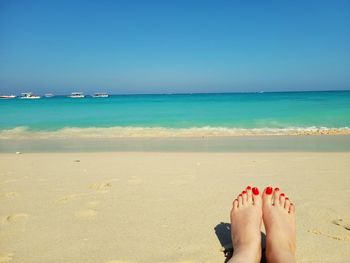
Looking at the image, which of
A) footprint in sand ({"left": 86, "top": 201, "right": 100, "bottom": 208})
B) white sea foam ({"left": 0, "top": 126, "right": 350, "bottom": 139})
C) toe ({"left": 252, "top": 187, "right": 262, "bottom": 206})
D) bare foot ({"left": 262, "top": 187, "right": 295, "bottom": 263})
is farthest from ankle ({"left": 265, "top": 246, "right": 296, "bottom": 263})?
white sea foam ({"left": 0, "top": 126, "right": 350, "bottom": 139})

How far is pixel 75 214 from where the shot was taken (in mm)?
2473

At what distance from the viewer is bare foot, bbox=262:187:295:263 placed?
1.80 m

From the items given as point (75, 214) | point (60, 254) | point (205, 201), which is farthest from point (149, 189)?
point (60, 254)

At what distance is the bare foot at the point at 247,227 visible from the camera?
1.82m

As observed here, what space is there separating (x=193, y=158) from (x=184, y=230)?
8.61 ft

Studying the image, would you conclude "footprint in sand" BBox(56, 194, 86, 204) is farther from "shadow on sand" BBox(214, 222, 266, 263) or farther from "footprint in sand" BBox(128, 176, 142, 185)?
"shadow on sand" BBox(214, 222, 266, 263)

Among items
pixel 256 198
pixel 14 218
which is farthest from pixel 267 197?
pixel 14 218

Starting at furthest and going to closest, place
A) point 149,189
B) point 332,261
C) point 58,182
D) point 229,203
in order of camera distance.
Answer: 1. point 58,182
2. point 149,189
3. point 229,203
4. point 332,261

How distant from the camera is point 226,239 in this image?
6.88 ft

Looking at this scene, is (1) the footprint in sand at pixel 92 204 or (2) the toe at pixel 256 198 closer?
(2) the toe at pixel 256 198

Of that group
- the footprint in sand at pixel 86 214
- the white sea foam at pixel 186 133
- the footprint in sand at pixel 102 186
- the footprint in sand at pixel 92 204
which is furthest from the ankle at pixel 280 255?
the white sea foam at pixel 186 133

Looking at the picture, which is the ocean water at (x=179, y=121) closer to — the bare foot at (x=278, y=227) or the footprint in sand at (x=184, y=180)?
the footprint in sand at (x=184, y=180)

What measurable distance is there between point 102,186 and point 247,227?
5.54ft

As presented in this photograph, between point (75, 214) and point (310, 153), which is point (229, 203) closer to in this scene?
point (75, 214)
